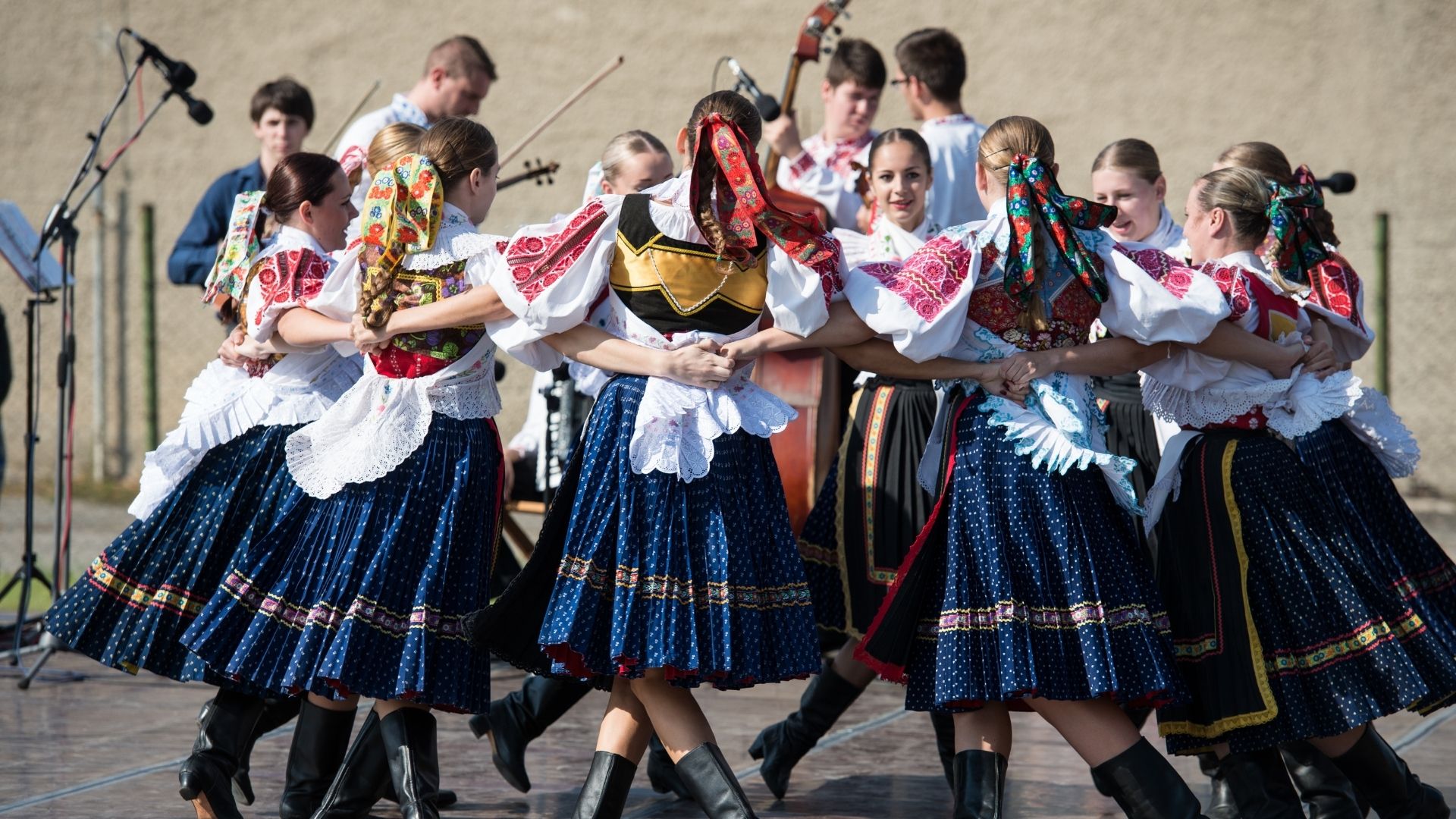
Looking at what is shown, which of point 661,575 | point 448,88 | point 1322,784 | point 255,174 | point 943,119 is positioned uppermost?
point 448,88

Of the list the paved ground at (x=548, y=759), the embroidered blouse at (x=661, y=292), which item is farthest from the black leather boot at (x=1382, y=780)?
the embroidered blouse at (x=661, y=292)

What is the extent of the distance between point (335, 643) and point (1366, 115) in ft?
21.7

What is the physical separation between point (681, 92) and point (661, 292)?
229 inches

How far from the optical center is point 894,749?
450cm

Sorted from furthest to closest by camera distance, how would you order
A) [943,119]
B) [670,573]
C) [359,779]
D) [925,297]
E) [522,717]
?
[943,119] → [522,717] → [359,779] → [925,297] → [670,573]

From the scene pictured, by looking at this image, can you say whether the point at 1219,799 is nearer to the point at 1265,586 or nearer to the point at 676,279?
the point at 1265,586

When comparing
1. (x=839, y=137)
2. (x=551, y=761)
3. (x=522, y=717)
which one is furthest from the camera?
(x=839, y=137)

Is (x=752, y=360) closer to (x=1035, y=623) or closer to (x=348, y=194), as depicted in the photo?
(x=1035, y=623)

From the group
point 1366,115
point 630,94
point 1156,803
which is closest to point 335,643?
point 1156,803

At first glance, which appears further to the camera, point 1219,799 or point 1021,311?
point 1219,799

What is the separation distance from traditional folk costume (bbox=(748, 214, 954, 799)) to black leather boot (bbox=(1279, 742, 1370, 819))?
76cm

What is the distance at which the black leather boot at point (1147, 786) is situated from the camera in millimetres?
3176

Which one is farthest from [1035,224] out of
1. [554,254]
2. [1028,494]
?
[554,254]

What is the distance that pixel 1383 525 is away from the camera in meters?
3.69
